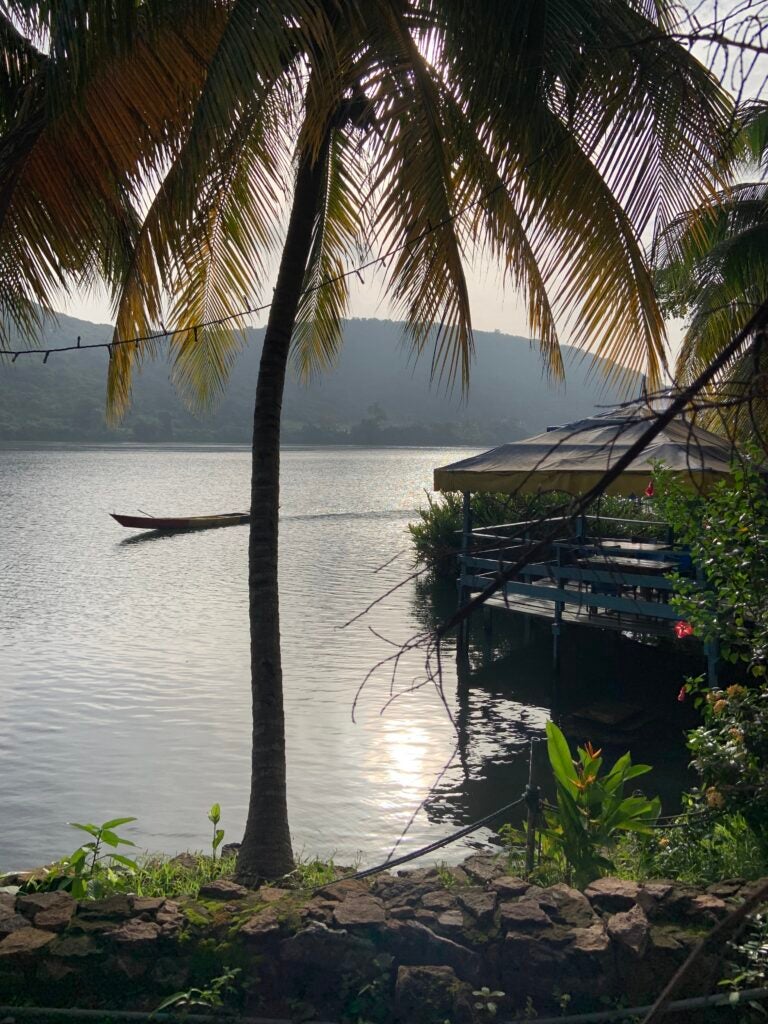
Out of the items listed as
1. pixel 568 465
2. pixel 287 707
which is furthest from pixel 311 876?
pixel 287 707

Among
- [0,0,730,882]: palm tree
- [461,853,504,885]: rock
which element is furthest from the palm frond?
[461,853,504,885]: rock

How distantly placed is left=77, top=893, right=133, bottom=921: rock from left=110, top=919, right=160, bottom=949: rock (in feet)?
0.48

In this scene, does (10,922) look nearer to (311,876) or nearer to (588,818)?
(311,876)

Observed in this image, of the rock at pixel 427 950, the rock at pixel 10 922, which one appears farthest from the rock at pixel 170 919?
the rock at pixel 427 950

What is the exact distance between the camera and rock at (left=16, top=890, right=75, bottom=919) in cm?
534

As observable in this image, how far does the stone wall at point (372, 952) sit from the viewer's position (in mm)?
4762

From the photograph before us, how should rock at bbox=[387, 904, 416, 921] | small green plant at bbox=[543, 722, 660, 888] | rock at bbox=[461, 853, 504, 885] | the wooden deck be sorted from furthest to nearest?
the wooden deck → small green plant at bbox=[543, 722, 660, 888] → rock at bbox=[461, 853, 504, 885] → rock at bbox=[387, 904, 416, 921]

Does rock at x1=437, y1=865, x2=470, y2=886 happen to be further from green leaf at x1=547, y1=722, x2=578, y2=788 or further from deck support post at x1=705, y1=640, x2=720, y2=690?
deck support post at x1=705, y1=640, x2=720, y2=690

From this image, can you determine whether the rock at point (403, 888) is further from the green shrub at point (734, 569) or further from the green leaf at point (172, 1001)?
the green shrub at point (734, 569)

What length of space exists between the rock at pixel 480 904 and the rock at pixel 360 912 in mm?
453

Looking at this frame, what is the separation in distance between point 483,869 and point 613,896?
1.17 m

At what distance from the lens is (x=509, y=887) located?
5500mm

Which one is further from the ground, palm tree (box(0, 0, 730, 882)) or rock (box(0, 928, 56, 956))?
palm tree (box(0, 0, 730, 882))

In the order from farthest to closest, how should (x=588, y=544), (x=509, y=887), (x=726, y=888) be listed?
(x=588, y=544)
(x=509, y=887)
(x=726, y=888)
